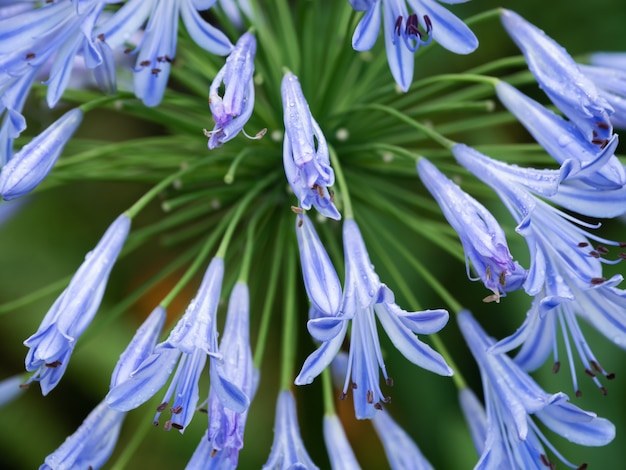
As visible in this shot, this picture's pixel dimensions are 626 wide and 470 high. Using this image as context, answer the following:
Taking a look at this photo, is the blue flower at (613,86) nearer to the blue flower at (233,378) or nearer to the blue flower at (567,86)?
the blue flower at (567,86)

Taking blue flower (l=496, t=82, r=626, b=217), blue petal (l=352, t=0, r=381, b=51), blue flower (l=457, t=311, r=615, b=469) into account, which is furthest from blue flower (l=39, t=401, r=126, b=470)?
blue flower (l=496, t=82, r=626, b=217)

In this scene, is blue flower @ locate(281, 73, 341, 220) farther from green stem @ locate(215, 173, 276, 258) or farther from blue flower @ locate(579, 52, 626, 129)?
blue flower @ locate(579, 52, 626, 129)

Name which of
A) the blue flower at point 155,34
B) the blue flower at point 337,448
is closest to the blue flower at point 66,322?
the blue flower at point 155,34

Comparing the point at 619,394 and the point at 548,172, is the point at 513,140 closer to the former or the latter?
the point at 619,394

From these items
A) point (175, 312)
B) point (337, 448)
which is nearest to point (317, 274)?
point (337, 448)

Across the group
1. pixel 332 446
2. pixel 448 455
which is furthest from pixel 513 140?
pixel 332 446

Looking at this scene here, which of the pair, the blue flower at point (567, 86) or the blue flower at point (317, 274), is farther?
the blue flower at point (567, 86)

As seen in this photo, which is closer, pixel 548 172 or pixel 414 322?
pixel 414 322
